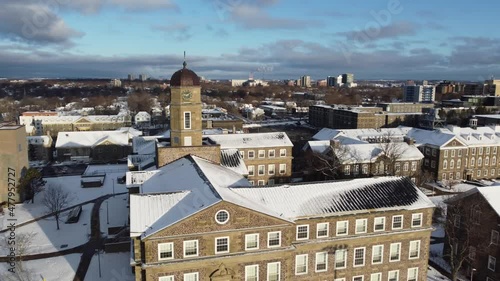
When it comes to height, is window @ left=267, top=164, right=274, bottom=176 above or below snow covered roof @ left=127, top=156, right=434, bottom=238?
below

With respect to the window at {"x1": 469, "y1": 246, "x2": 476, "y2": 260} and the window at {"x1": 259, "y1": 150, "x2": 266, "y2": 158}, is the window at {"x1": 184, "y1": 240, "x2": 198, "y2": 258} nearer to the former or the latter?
the window at {"x1": 469, "y1": 246, "x2": 476, "y2": 260}

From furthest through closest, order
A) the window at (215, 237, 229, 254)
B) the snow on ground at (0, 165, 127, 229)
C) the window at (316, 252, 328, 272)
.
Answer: the snow on ground at (0, 165, 127, 229) < the window at (316, 252, 328, 272) < the window at (215, 237, 229, 254)

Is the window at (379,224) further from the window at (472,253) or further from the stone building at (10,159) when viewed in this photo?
the stone building at (10,159)

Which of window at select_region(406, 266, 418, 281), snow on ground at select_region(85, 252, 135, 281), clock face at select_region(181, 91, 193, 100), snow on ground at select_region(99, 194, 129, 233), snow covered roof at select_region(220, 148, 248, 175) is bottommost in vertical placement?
snow on ground at select_region(99, 194, 129, 233)

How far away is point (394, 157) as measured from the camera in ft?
184

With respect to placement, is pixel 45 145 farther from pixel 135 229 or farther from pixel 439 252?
pixel 439 252

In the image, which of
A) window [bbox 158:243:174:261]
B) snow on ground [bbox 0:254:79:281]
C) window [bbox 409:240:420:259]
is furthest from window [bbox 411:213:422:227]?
Result: snow on ground [bbox 0:254:79:281]

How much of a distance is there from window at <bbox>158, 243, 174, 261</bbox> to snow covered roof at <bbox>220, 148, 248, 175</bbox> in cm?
2049

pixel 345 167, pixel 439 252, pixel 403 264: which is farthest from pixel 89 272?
pixel 345 167

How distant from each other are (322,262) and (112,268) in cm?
1788

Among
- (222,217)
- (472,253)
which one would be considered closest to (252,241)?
(222,217)

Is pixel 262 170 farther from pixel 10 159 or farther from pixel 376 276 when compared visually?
pixel 10 159

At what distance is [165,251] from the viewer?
24906mm

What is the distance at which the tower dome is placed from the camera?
130ft
